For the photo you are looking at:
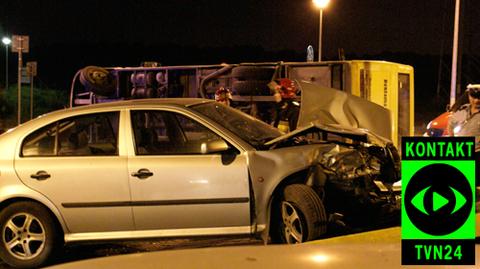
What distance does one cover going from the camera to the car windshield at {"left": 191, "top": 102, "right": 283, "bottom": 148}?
6430 millimetres

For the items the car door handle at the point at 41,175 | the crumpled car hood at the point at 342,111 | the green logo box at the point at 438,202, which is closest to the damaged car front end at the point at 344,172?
the crumpled car hood at the point at 342,111

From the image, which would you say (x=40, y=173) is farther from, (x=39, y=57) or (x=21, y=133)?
(x=39, y=57)

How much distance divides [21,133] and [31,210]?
700mm

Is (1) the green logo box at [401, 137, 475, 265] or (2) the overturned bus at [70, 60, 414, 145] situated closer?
(1) the green logo box at [401, 137, 475, 265]

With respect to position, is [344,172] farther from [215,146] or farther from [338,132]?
[215,146]

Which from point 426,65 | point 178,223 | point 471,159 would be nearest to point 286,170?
point 178,223

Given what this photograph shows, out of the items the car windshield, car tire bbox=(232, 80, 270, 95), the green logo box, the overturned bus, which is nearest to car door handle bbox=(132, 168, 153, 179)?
the car windshield

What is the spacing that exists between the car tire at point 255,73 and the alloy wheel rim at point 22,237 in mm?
6380

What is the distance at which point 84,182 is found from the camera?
615cm

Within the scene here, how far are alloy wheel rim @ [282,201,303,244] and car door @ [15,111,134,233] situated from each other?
4.32ft

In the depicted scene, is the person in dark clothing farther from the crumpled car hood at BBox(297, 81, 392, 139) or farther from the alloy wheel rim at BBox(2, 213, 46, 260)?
the alloy wheel rim at BBox(2, 213, 46, 260)

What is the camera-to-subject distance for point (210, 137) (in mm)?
6547

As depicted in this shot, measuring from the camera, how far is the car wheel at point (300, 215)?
6.11 meters

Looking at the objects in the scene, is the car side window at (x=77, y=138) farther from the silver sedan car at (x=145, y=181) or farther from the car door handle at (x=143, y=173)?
the car door handle at (x=143, y=173)
